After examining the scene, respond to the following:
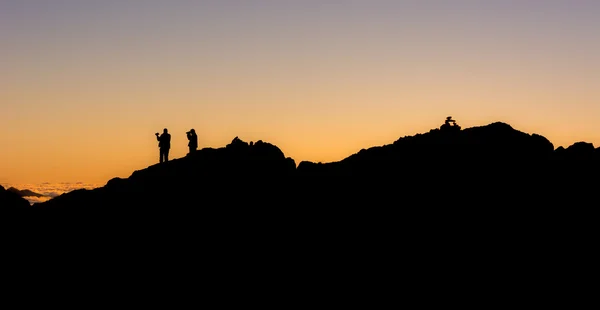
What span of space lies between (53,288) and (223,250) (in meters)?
12.3

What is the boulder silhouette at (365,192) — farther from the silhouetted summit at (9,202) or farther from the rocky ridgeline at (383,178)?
the silhouetted summit at (9,202)

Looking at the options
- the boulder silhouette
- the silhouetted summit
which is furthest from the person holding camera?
the silhouetted summit

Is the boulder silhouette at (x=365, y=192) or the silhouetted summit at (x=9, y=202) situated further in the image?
the silhouetted summit at (x=9, y=202)

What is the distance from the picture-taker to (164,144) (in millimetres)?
64375

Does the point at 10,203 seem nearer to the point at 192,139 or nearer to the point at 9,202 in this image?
the point at 9,202

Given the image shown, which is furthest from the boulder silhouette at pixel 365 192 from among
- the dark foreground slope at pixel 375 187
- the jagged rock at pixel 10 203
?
the jagged rock at pixel 10 203

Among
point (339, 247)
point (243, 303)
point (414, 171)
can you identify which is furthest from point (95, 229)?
point (414, 171)

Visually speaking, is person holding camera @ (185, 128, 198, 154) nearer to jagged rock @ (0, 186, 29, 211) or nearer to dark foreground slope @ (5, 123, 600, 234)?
dark foreground slope @ (5, 123, 600, 234)

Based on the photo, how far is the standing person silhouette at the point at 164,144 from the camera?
209ft

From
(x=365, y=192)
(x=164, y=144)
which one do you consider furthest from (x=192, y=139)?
(x=365, y=192)

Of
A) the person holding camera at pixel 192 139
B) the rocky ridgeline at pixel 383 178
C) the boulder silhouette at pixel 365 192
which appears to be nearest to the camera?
the boulder silhouette at pixel 365 192

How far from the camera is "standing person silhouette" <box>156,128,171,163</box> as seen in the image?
63597 mm

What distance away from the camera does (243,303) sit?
5884 centimetres

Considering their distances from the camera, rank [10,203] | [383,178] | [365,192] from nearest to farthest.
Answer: [365,192] < [383,178] < [10,203]
